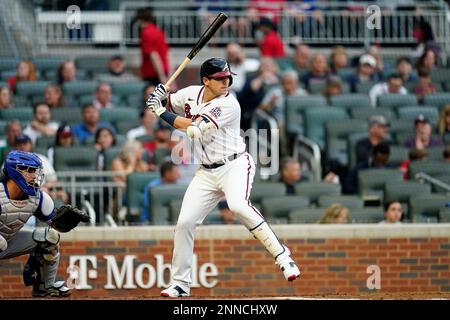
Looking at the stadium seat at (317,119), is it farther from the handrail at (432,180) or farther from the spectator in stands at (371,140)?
the handrail at (432,180)

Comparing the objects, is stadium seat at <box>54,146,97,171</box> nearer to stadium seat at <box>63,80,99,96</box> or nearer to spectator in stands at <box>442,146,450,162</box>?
stadium seat at <box>63,80,99,96</box>

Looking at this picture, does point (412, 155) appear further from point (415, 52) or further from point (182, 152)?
point (415, 52)

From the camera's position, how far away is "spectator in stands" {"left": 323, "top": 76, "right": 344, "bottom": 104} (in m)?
17.9

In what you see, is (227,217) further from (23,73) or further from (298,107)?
(23,73)

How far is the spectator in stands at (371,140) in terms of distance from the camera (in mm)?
16203

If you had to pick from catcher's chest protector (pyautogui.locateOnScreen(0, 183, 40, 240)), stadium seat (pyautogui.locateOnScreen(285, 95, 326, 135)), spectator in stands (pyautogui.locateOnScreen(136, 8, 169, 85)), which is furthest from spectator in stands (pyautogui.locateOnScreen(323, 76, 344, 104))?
catcher's chest protector (pyautogui.locateOnScreen(0, 183, 40, 240))

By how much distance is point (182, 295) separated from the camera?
1141 centimetres

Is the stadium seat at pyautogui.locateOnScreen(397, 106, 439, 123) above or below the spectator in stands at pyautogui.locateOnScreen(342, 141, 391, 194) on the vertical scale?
above

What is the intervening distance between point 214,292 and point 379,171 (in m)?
2.65

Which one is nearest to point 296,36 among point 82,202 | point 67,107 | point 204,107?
point 67,107

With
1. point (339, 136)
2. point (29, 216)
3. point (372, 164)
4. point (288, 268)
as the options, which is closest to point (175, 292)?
point (288, 268)

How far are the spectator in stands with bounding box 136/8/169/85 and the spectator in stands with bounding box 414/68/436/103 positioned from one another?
331 cm

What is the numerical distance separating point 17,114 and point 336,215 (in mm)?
4668

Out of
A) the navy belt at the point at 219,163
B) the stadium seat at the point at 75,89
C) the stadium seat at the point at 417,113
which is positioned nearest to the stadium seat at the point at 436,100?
the stadium seat at the point at 417,113
